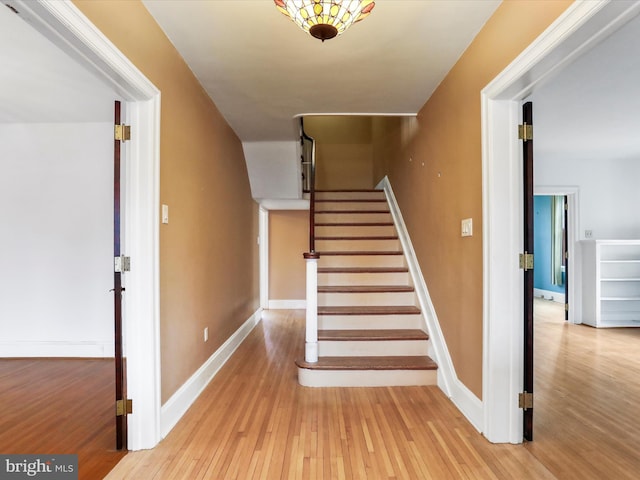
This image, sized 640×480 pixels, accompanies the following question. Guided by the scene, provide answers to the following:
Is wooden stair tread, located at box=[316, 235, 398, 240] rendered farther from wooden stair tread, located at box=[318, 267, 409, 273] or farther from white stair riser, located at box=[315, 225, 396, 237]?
wooden stair tread, located at box=[318, 267, 409, 273]

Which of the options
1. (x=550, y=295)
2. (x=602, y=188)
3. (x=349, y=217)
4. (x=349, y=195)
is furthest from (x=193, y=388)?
(x=550, y=295)

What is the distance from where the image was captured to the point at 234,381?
285 centimetres

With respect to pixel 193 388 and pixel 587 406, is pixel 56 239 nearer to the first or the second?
pixel 193 388

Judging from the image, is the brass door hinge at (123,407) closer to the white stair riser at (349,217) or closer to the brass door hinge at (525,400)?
the brass door hinge at (525,400)

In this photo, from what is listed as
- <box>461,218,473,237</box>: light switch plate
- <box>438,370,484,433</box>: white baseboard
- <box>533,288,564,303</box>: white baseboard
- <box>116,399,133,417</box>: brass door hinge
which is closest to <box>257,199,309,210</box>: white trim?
<box>461,218,473,237</box>: light switch plate

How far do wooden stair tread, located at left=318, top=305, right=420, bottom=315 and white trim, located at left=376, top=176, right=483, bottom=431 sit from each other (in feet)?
0.46

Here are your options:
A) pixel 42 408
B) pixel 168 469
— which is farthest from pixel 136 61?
pixel 42 408

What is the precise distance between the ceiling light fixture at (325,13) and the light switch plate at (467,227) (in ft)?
4.40

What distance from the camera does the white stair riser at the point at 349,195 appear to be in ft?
17.4

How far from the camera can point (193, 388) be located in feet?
8.13

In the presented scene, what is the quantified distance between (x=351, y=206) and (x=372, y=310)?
2090 mm

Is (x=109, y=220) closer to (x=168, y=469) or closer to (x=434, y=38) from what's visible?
(x=168, y=469)

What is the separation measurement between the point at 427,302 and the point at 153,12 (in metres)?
2.82

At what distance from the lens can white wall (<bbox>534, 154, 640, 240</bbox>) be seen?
510 centimetres
